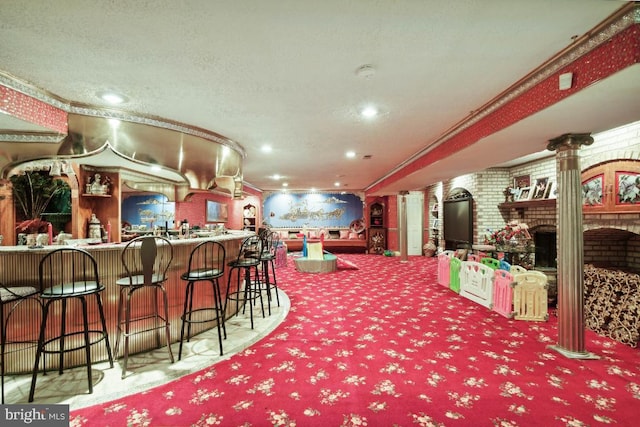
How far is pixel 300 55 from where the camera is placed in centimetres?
224

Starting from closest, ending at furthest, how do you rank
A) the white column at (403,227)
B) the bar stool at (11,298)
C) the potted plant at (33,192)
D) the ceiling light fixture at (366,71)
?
the bar stool at (11,298) < the ceiling light fixture at (366,71) < the potted plant at (33,192) < the white column at (403,227)

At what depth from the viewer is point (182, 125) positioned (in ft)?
12.9

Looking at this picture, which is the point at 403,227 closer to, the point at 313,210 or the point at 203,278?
the point at 313,210

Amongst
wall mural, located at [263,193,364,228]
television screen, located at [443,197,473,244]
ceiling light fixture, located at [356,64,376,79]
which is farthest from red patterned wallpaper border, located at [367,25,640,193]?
wall mural, located at [263,193,364,228]

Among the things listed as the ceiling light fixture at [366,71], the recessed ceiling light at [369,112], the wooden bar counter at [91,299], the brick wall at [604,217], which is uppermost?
the recessed ceiling light at [369,112]

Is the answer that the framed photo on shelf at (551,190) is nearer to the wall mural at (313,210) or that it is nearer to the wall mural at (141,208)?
the wall mural at (313,210)

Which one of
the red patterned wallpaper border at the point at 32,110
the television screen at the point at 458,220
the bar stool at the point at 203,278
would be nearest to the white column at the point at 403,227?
the television screen at the point at 458,220

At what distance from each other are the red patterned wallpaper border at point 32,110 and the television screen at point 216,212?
3.86m

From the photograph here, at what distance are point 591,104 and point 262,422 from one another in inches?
134

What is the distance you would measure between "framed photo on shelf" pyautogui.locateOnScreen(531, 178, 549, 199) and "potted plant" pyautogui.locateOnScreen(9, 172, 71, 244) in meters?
8.36

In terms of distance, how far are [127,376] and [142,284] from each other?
2.56ft

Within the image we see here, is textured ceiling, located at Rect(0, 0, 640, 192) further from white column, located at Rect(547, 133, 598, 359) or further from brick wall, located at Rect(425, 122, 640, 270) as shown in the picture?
brick wall, located at Rect(425, 122, 640, 270)

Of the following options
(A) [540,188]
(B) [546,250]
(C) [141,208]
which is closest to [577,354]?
(B) [546,250]

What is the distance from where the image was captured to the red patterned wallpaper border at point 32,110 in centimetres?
255
